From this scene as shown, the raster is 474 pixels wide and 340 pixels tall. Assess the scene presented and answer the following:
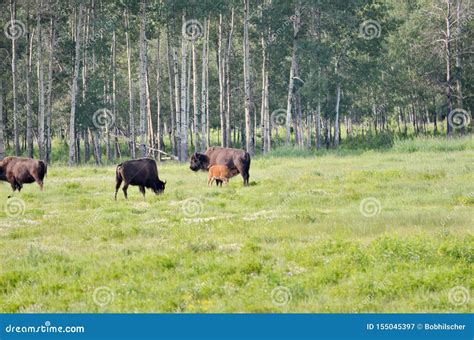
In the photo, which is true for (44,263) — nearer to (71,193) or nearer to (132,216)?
(132,216)

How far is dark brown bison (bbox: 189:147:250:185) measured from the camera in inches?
1091

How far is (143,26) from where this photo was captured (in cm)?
4175

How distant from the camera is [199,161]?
3058 cm

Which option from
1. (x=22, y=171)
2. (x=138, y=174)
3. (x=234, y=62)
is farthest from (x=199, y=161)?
(x=234, y=62)

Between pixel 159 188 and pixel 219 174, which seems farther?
pixel 219 174

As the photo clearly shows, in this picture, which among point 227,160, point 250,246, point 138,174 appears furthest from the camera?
point 227,160

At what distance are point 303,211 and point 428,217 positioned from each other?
3478 mm

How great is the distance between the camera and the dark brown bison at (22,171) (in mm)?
28344

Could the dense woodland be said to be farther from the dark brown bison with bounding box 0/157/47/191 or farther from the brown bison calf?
the brown bison calf

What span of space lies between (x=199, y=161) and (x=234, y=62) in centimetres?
4144

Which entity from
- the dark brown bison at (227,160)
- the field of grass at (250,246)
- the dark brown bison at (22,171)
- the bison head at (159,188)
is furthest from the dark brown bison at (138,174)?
the dark brown bison at (22,171)

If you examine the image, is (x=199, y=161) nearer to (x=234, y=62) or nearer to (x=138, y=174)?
(x=138, y=174)

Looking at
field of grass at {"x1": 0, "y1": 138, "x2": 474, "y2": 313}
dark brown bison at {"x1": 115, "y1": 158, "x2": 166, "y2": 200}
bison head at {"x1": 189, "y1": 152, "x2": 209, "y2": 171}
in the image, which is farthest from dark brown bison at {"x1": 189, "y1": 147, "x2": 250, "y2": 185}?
dark brown bison at {"x1": 115, "y1": 158, "x2": 166, "y2": 200}

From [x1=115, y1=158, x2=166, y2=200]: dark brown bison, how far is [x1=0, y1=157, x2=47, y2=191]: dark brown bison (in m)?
4.34
